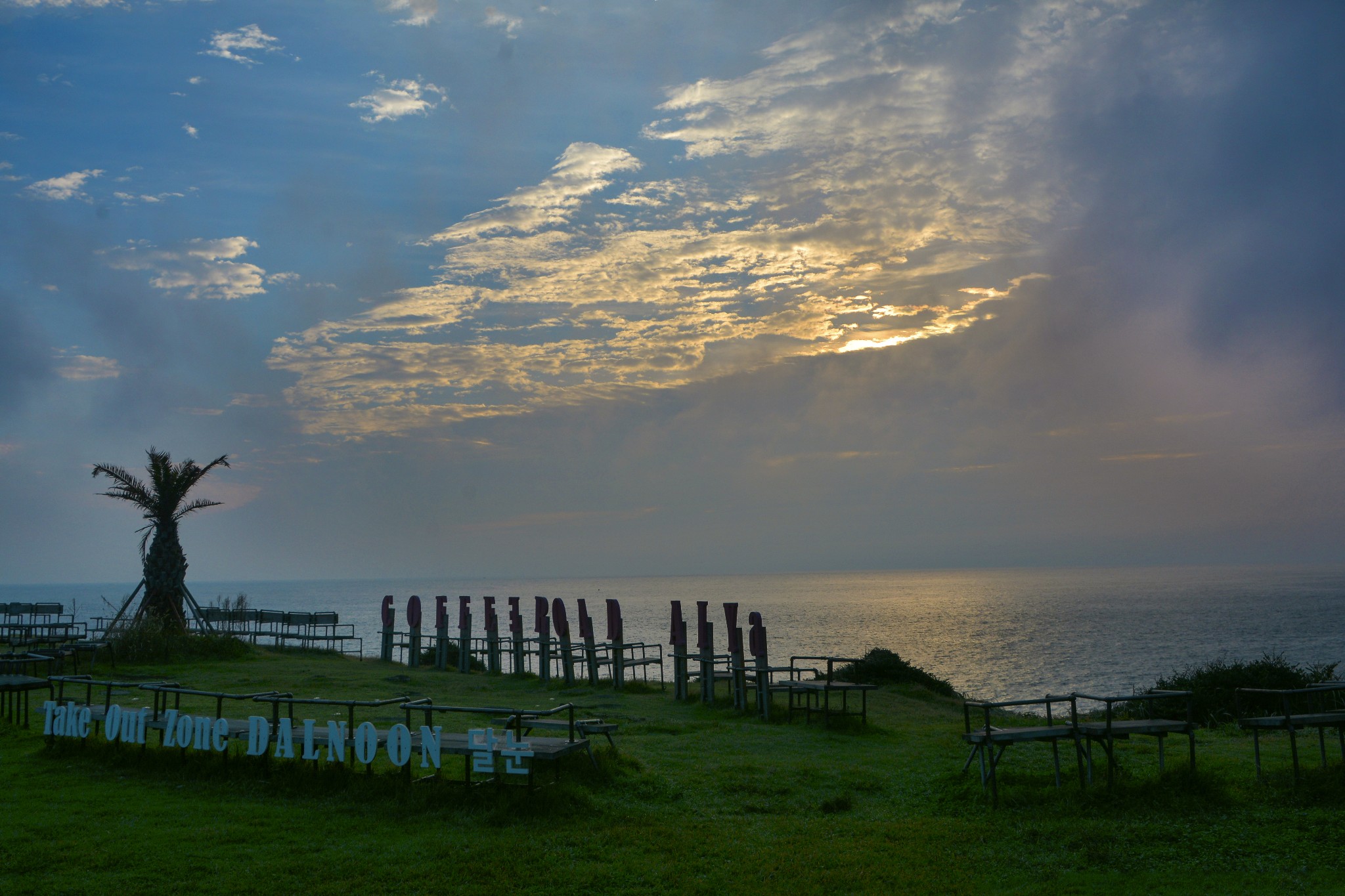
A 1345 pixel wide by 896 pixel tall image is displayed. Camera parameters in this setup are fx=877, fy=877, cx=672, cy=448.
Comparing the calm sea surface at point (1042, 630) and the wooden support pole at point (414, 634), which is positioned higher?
the wooden support pole at point (414, 634)

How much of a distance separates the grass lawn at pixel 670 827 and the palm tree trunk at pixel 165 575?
16.7 meters

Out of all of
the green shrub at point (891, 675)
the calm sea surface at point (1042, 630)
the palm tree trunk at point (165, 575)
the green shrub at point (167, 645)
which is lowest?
the calm sea surface at point (1042, 630)

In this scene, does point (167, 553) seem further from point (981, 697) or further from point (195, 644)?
point (981, 697)

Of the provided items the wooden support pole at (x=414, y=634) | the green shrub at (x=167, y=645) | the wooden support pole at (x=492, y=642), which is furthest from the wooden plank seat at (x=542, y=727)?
the wooden support pole at (x=414, y=634)

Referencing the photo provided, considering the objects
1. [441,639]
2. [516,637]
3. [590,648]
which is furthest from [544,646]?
[441,639]

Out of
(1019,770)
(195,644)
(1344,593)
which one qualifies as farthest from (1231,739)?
(1344,593)

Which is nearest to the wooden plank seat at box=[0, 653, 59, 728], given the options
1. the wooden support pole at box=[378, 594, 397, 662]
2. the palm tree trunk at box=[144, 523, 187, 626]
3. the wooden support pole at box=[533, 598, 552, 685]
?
the palm tree trunk at box=[144, 523, 187, 626]

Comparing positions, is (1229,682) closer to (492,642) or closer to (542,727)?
(542,727)

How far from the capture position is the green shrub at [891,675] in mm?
24719

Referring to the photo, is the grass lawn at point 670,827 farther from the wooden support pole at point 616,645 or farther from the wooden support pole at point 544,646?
the wooden support pole at point 544,646

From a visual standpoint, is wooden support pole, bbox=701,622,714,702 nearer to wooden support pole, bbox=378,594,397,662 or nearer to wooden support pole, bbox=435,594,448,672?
wooden support pole, bbox=435,594,448,672

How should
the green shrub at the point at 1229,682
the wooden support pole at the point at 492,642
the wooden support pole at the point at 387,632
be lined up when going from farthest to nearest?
the wooden support pole at the point at 387,632, the wooden support pole at the point at 492,642, the green shrub at the point at 1229,682

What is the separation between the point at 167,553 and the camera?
28406 mm

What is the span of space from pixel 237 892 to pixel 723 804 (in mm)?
4846
